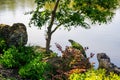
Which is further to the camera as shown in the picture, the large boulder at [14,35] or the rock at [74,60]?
the large boulder at [14,35]

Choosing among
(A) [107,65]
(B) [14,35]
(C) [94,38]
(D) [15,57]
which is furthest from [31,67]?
(C) [94,38]

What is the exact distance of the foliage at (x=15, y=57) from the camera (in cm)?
1693

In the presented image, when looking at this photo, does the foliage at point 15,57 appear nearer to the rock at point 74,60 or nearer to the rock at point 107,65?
the rock at point 74,60

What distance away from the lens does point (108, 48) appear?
33.7 meters

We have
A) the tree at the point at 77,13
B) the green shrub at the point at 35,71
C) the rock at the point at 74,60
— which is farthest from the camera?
the tree at the point at 77,13

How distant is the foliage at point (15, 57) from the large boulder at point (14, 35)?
1111mm

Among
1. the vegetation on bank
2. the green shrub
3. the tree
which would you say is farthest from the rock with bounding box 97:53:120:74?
the tree

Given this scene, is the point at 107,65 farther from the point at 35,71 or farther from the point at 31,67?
the point at 31,67

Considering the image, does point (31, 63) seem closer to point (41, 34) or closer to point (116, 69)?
point (116, 69)

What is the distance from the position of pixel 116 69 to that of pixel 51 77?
9.58 feet

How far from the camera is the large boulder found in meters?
A: 19.8

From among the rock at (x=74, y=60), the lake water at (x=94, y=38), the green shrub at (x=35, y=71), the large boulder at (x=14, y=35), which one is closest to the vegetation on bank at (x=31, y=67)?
the green shrub at (x=35, y=71)

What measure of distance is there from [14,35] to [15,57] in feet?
9.38

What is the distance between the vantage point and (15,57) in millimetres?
17484
